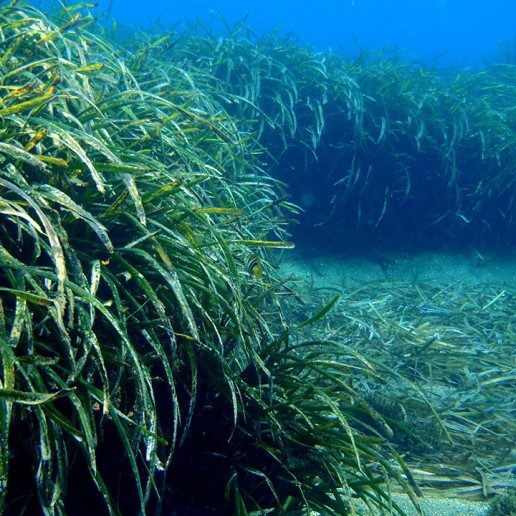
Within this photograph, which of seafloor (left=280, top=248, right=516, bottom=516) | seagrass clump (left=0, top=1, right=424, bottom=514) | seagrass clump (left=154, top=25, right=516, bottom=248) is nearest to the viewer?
seagrass clump (left=0, top=1, right=424, bottom=514)

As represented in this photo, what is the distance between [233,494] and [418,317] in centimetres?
362

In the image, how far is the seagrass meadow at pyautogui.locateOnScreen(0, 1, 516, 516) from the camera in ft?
5.18

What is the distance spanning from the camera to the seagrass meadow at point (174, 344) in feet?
5.18

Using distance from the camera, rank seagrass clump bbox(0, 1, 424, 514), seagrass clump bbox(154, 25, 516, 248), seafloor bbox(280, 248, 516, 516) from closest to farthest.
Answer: seagrass clump bbox(0, 1, 424, 514) < seafloor bbox(280, 248, 516, 516) < seagrass clump bbox(154, 25, 516, 248)

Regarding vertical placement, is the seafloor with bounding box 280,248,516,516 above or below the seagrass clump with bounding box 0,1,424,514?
below

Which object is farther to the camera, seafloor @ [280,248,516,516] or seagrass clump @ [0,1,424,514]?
seafloor @ [280,248,516,516]

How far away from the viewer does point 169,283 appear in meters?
1.79

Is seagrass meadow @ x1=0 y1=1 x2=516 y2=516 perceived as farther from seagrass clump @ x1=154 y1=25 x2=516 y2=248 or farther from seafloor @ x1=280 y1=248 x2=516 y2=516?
seagrass clump @ x1=154 y1=25 x2=516 y2=248

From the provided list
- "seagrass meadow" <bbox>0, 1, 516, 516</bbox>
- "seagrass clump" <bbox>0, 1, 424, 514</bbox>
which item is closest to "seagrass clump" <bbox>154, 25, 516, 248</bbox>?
"seagrass meadow" <bbox>0, 1, 516, 516</bbox>

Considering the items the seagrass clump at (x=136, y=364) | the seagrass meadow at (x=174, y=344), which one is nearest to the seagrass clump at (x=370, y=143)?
the seagrass meadow at (x=174, y=344)

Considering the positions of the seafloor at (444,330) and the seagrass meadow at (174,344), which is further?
the seafloor at (444,330)

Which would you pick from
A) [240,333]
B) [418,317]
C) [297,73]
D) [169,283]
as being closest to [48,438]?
[169,283]

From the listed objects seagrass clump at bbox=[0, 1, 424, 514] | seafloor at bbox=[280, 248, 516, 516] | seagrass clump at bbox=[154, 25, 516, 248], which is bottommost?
seafloor at bbox=[280, 248, 516, 516]

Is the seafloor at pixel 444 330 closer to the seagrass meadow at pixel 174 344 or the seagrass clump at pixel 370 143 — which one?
the seagrass meadow at pixel 174 344
